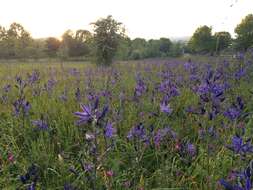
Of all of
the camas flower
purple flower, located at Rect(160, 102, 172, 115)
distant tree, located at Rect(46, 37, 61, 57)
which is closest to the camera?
the camas flower

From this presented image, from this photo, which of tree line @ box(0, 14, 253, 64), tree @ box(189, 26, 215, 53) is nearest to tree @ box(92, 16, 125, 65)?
tree line @ box(0, 14, 253, 64)

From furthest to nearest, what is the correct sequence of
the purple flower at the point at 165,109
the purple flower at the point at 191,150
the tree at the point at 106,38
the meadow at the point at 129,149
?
the tree at the point at 106,38 → the purple flower at the point at 165,109 → the purple flower at the point at 191,150 → the meadow at the point at 129,149

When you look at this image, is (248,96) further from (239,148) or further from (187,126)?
(239,148)

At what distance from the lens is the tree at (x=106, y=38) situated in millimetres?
15883

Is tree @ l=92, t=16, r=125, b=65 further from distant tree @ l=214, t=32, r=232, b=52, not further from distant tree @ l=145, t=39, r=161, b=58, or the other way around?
distant tree @ l=145, t=39, r=161, b=58

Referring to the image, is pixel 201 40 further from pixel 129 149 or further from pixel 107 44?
pixel 129 149

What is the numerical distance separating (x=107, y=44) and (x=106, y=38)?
14.9 inches

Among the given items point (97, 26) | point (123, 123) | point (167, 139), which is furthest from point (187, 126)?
point (97, 26)

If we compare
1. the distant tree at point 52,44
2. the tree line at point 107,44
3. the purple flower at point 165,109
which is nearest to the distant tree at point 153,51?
the tree line at point 107,44

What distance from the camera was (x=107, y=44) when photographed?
1631 centimetres

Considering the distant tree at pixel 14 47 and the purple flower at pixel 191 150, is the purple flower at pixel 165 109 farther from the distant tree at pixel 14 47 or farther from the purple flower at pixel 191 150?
the distant tree at pixel 14 47

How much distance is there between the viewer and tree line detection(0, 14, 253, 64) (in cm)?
1616

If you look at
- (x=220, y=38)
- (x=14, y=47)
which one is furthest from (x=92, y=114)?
(x=14, y=47)

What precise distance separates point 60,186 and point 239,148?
4.40 ft
